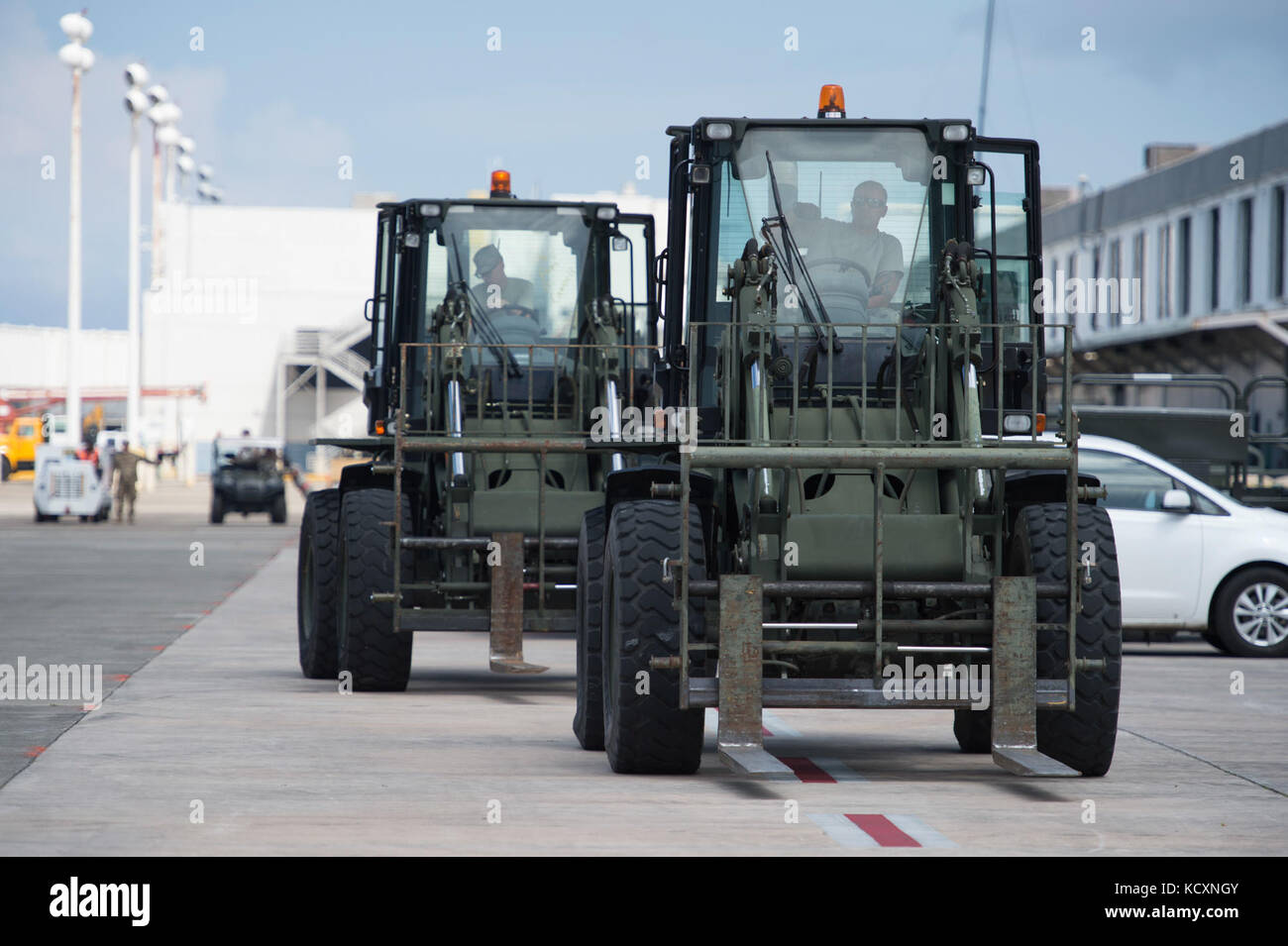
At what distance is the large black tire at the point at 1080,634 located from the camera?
9180 mm

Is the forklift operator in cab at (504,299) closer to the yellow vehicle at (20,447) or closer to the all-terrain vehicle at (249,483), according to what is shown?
the all-terrain vehicle at (249,483)

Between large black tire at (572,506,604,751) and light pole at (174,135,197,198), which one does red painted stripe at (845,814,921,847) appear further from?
A: light pole at (174,135,197,198)

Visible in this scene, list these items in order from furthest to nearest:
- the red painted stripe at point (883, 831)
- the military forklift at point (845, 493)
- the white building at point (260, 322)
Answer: the white building at point (260, 322), the military forklift at point (845, 493), the red painted stripe at point (883, 831)

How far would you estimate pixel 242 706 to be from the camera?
1241cm

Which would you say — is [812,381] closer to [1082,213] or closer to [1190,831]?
[1190,831]

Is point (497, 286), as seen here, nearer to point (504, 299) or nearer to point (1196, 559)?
point (504, 299)

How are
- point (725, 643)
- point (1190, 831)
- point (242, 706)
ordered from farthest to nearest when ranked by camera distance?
point (242, 706) → point (725, 643) → point (1190, 831)

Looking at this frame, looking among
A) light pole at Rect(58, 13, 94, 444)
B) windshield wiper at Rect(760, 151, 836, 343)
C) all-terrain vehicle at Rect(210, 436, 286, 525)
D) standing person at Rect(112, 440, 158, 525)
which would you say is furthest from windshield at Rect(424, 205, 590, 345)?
light pole at Rect(58, 13, 94, 444)

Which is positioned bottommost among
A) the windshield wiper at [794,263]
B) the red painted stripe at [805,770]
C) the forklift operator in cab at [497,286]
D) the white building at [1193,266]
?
the red painted stripe at [805,770]

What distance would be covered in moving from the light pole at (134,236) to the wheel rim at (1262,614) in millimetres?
50908

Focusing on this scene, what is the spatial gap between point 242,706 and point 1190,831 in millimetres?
6356

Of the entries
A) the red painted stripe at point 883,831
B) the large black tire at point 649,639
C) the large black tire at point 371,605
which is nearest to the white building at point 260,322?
the large black tire at point 371,605

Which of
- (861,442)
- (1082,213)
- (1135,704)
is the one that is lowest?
(1135,704)
